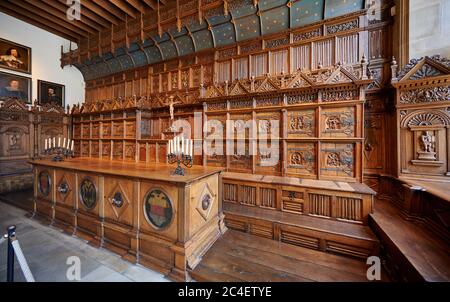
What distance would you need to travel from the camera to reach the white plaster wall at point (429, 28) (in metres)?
3.17

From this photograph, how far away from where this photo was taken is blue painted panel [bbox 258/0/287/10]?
429 centimetres

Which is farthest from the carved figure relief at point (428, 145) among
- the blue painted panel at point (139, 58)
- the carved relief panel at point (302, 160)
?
the blue painted panel at point (139, 58)

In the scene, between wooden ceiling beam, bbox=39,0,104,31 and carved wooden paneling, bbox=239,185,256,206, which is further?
wooden ceiling beam, bbox=39,0,104,31

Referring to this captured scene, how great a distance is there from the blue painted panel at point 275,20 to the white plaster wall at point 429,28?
244cm

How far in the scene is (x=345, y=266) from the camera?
90.1 inches

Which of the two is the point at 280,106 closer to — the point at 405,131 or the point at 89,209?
the point at 405,131

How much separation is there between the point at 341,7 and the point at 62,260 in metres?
7.31

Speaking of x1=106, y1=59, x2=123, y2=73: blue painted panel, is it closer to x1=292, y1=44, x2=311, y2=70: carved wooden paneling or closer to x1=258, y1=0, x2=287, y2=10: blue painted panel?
x1=258, y1=0, x2=287, y2=10: blue painted panel

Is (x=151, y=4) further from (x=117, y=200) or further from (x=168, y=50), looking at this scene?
(x=117, y=200)

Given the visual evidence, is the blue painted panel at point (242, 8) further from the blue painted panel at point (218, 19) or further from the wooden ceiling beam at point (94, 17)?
the wooden ceiling beam at point (94, 17)

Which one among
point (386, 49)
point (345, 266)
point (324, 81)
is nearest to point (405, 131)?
point (324, 81)

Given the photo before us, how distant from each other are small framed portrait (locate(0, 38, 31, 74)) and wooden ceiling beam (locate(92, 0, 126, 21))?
361 centimetres

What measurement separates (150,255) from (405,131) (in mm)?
4901

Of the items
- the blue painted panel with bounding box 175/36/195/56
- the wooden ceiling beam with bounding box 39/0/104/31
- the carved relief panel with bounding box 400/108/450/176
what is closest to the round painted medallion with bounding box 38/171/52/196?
the blue painted panel with bounding box 175/36/195/56
